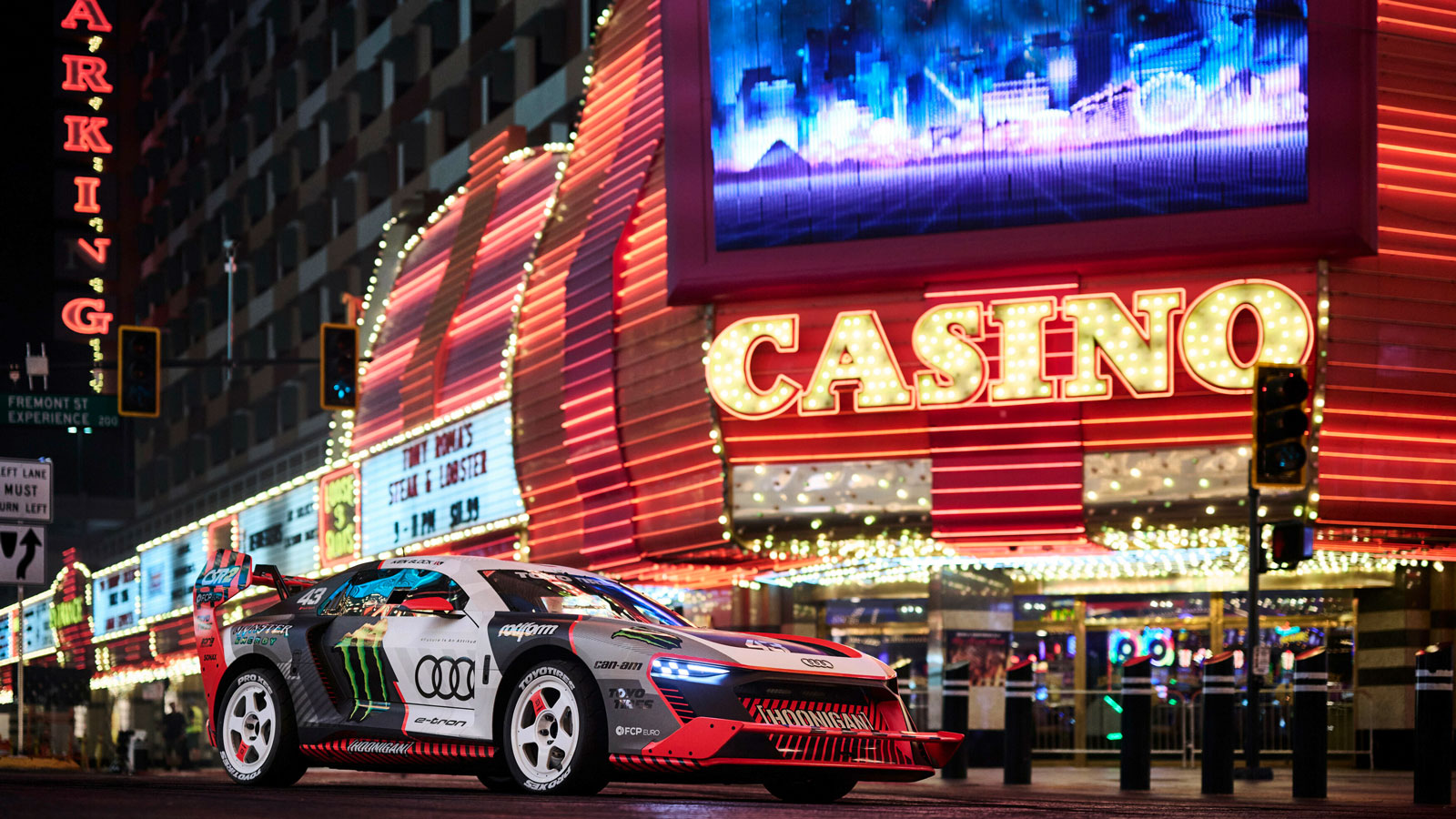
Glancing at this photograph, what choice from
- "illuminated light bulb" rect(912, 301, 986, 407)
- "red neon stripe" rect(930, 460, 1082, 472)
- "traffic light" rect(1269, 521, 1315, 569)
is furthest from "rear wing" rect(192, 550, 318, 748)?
"red neon stripe" rect(930, 460, 1082, 472)

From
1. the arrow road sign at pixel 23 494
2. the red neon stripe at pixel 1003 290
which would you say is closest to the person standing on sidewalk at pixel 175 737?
the arrow road sign at pixel 23 494

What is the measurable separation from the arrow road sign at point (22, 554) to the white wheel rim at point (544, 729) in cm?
1108

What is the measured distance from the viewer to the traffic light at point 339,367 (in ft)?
84.7

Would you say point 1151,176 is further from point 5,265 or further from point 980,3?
point 5,265

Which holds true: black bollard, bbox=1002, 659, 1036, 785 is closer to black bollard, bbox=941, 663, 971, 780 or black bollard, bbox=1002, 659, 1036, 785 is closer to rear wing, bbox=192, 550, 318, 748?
black bollard, bbox=941, 663, 971, 780

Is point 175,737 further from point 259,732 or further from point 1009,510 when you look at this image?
point 259,732

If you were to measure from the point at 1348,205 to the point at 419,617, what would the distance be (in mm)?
11668

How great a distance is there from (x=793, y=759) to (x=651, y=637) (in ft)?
3.13

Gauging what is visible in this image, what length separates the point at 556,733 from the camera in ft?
32.2

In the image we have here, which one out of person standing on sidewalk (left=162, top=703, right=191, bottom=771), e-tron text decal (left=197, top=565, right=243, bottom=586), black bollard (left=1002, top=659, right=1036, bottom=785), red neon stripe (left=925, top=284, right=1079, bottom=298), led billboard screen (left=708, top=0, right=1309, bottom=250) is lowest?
person standing on sidewalk (left=162, top=703, right=191, bottom=771)

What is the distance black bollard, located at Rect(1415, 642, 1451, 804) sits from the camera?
535 inches

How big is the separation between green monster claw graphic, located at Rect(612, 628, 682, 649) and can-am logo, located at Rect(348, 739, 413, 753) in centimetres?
158

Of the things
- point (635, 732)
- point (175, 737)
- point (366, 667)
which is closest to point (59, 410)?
point (175, 737)

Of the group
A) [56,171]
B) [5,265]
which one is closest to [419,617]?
[56,171]
